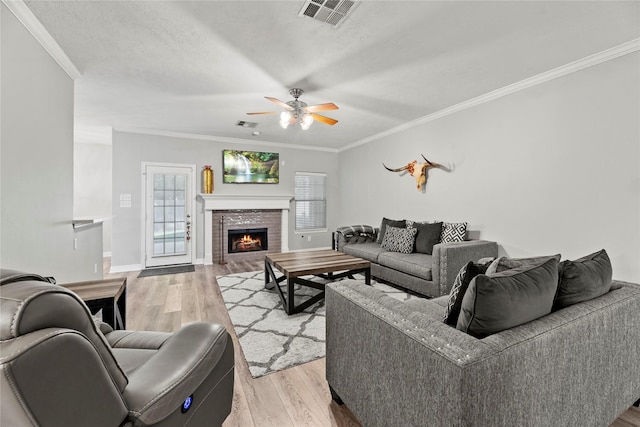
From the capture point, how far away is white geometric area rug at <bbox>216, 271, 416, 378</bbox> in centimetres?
223

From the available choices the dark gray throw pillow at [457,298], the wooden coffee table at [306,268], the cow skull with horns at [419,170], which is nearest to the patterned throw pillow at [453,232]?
the cow skull with horns at [419,170]

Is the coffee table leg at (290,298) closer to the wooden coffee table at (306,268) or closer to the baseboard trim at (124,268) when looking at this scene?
the wooden coffee table at (306,268)

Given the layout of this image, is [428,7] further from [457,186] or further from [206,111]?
[206,111]

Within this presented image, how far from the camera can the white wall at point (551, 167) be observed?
8.43 feet

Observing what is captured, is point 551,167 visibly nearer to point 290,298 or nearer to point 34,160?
point 290,298

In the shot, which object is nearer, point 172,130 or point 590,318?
point 590,318

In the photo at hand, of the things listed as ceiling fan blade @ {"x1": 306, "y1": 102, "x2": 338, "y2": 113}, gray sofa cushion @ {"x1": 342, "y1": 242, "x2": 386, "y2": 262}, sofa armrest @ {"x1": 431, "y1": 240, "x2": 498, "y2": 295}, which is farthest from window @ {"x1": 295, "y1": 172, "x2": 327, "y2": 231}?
sofa armrest @ {"x1": 431, "y1": 240, "x2": 498, "y2": 295}

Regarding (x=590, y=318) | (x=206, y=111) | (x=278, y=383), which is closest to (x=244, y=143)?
(x=206, y=111)

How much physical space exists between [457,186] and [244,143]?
4298mm

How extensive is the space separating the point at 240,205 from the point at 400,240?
3410 millimetres

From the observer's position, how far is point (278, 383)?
76.6 inches

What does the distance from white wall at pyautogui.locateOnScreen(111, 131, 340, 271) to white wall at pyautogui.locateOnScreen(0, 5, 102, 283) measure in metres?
2.38

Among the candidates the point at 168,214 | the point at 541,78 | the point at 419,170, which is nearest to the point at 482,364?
the point at 541,78

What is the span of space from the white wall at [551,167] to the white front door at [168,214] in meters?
4.49
